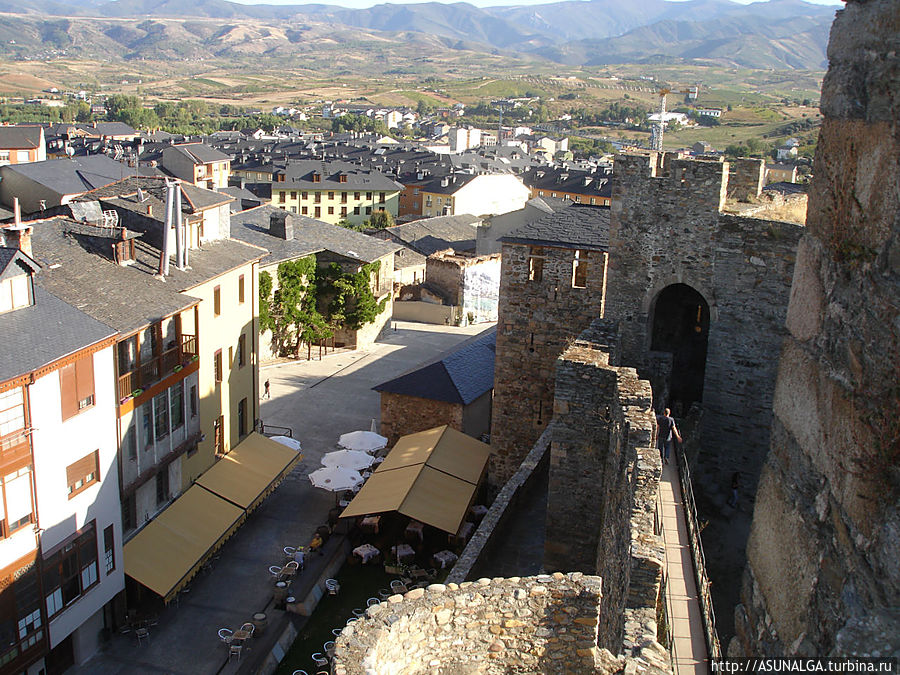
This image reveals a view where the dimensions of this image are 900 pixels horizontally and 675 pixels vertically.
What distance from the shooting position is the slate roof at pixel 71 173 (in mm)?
41875

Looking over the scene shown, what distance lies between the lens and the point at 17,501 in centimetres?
1552

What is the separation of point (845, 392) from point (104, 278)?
20.4 meters

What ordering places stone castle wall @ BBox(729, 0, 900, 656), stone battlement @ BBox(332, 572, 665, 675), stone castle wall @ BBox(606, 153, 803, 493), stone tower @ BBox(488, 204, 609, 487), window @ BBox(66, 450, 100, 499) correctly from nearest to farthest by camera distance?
stone castle wall @ BBox(729, 0, 900, 656) < stone battlement @ BBox(332, 572, 665, 675) < stone castle wall @ BBox(606, 153, 803, 493) < window @ BBox(66, 450, 100, 499) < stone tower @ BBox(488, 204, 609, 487)

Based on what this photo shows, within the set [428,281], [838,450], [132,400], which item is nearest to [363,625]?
[838,450]

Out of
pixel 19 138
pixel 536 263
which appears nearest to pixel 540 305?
pixel 536 263

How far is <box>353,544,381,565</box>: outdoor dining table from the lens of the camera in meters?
21.9

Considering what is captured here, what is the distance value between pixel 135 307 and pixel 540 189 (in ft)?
251

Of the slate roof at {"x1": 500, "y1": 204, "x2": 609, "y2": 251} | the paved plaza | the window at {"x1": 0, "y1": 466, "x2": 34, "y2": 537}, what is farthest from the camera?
the slate roof at {"x1": 500, "y1": 204, "x2": 609, "y2": 251}

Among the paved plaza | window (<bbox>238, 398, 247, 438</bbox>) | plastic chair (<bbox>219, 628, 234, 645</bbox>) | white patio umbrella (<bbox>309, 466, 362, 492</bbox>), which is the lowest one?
the paved plaza

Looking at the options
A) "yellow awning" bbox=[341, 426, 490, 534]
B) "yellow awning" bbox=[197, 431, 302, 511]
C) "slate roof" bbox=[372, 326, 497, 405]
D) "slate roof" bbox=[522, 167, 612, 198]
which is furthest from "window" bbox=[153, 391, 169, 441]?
"slate roof" bbox=[522, 167, 612, 198]

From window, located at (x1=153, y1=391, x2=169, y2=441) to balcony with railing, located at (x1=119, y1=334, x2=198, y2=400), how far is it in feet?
1.82

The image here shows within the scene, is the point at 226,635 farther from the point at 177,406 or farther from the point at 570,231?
the point at 570,231

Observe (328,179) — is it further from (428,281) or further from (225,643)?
(225,643)

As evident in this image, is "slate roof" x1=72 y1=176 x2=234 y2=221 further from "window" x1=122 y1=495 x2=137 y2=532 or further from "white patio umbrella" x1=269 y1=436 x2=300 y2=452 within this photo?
"window" x1=122 y1=495 x2=137 y2=532
